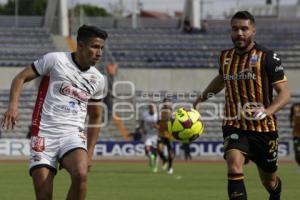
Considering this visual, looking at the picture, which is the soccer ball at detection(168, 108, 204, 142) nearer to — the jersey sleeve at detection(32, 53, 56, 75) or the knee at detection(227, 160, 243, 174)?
the knee at detection(227, 160, 243, 174)

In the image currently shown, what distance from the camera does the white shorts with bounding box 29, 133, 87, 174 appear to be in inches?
380

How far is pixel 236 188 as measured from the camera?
34.1ft

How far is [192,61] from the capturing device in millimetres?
43219

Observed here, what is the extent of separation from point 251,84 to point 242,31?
2.12 feet

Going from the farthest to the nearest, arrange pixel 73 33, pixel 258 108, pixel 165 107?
pixel 73 33, pixel 165 107, pixel 258 108

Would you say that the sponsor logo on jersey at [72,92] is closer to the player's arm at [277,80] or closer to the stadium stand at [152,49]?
the player's arm at [277,80]

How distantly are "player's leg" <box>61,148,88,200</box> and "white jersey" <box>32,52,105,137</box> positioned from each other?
0.99ft

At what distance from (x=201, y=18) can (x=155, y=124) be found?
970 inches

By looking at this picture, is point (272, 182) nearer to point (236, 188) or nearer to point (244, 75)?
point (236, 188)

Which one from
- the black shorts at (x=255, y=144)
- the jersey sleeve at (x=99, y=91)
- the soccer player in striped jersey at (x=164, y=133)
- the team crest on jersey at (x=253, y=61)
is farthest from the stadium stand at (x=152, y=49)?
the jersey sleeve at (x=99, y=91)

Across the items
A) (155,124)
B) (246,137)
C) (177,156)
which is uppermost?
(246,137)

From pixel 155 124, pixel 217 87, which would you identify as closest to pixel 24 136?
pixel 155 124

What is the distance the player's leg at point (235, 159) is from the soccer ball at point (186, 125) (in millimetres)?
891

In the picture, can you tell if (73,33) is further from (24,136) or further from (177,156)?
(177,156)
